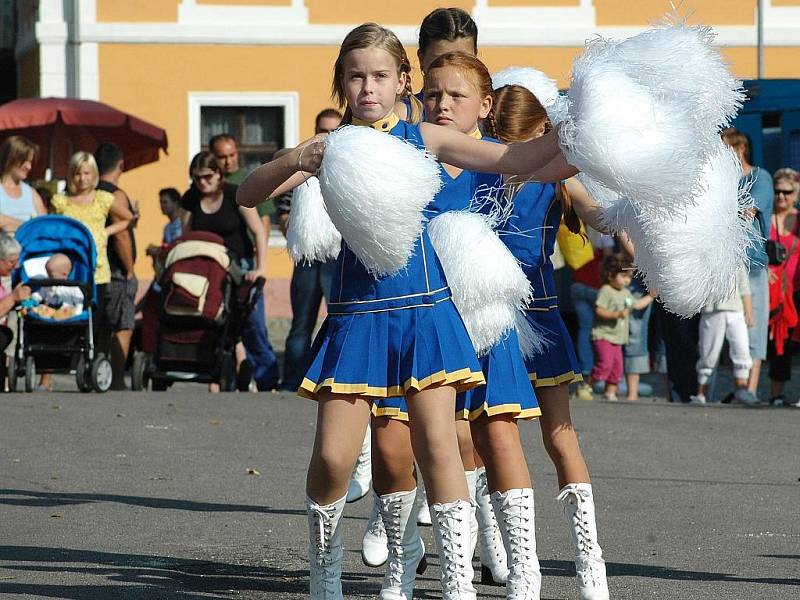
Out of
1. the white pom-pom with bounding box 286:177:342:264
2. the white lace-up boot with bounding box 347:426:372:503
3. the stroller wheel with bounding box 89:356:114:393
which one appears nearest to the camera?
the white pom-pom with bounding box 286:177:342:264

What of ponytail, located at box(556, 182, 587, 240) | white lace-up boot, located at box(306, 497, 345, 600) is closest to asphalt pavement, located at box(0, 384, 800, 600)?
white lace-up boot, located at box(306, 497, 345, 600)

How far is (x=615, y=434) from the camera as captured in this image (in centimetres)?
1082

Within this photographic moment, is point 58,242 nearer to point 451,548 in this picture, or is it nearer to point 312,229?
point 312,229

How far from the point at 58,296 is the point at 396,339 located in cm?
800

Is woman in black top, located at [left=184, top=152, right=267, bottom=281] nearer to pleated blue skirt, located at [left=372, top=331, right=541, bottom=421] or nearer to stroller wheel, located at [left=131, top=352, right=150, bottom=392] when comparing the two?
stroller wheel, located at [left=131, top=352, right=150, bottom=392]

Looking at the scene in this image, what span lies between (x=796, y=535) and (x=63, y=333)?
22.8ft

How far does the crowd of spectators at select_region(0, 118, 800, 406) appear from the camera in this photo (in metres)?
12.2

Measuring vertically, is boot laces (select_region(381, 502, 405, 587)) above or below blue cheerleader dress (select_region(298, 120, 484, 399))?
below

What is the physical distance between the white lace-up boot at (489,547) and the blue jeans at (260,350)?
24.2 feet

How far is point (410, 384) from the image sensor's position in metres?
4.80

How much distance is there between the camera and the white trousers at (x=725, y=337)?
40.2 feet

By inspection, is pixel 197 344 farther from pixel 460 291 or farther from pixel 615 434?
pixel 460 291

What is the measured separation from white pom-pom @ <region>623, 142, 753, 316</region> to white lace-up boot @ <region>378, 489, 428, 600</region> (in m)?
1.03

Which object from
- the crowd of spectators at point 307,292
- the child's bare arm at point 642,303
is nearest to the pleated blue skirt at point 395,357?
the crowd of spectators at point 307,292
